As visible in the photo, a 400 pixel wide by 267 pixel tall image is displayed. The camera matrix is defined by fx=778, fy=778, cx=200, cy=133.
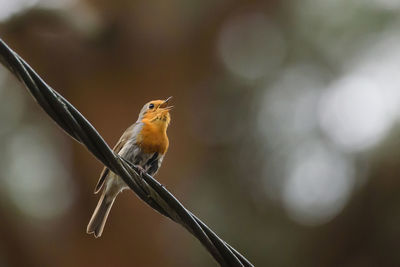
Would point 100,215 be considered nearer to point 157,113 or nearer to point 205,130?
point 157,113

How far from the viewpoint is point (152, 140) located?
670 cm

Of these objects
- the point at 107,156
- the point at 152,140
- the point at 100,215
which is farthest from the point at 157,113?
the point at 107,156

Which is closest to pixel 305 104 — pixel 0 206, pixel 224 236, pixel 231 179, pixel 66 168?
pixel 231 179

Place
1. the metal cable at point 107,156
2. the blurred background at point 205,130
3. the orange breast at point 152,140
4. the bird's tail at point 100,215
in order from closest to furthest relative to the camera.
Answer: the metal cable at point 107,156 < the orange breast at point 152,140 < the bird's tail at point 100,215 < the blurred background at point 205,130

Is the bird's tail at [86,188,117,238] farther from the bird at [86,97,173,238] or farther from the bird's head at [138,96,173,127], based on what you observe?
the bird's head at [138,96,173,127]

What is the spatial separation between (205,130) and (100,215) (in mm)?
5143

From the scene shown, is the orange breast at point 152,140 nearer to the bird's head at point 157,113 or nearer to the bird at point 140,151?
the bird at point 140,151

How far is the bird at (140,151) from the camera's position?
6.68 m

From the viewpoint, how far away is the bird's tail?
6895 millimetres

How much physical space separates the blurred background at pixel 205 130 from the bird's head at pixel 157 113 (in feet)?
9.36

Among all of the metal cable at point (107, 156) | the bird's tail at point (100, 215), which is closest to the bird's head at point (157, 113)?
the bird's tail at point (100, 215)

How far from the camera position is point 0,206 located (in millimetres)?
10156

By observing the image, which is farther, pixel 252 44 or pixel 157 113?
pixel 252 44

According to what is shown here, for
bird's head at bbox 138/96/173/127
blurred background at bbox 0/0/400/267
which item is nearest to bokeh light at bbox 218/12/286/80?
blurred background at bbox 0/0/400/267
